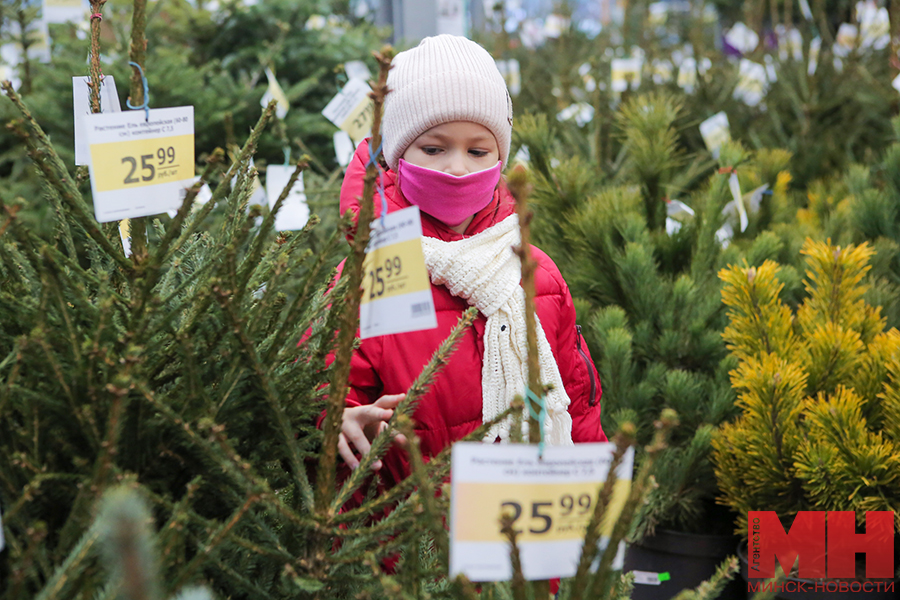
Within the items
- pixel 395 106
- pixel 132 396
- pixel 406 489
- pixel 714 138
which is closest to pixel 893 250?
pixel 714 138

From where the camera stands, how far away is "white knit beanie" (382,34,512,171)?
1.59 metres

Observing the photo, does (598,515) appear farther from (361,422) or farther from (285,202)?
(285,202)

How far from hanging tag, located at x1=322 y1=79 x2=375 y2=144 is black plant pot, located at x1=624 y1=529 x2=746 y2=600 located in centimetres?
167

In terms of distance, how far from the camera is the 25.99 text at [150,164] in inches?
44.1

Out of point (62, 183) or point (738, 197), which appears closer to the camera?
point (62, 183)

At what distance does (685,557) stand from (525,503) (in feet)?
5.14

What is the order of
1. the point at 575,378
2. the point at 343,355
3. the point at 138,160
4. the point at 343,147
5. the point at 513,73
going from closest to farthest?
the point at 343,355, the point at 138,160, the point at 575,378, the point at 343,147, the point at 513,73

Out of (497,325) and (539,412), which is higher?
(539,412)

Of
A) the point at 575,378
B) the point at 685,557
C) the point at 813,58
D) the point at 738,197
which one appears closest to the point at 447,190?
the point at 575,378

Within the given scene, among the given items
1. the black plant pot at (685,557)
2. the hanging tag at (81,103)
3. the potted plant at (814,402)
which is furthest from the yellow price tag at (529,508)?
the black plant pot at (685,557)

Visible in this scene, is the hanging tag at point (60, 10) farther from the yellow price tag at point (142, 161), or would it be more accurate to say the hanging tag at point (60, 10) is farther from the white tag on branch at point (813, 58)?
the white tag on branch at point (813, 58)

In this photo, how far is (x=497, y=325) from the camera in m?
1.60

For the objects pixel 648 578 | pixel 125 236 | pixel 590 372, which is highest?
pixel 125 236
